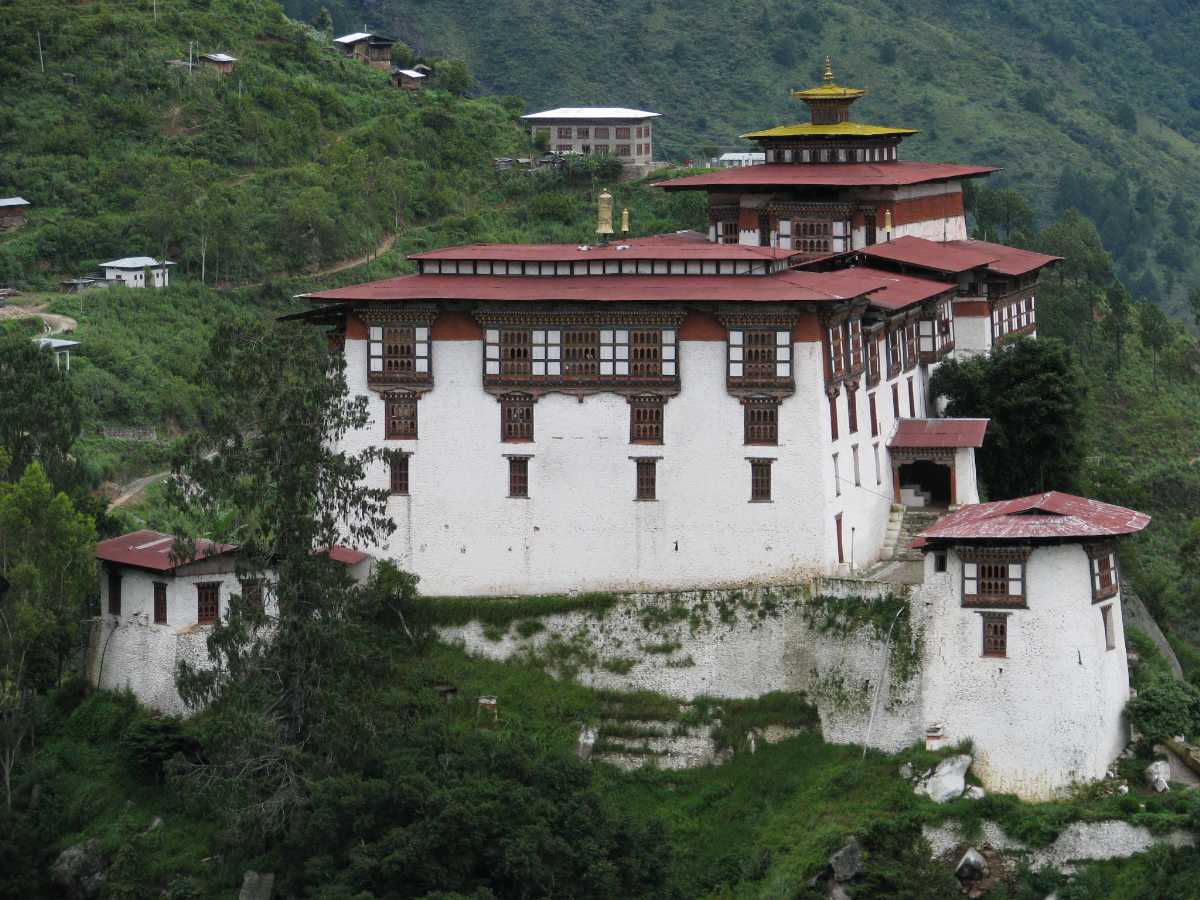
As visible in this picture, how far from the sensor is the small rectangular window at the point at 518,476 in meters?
71.4

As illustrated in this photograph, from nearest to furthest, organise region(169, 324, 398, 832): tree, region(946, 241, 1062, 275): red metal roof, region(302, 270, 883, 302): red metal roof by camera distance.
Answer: region(169, 324, 398, 832): tree < region(302, 270, 883, 302): red metal roof < region(946, 241, 1062, 275): red metal roof

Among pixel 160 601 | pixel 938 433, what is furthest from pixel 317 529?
pixel 938 433

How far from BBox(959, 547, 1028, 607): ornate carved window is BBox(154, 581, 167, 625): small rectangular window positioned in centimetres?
2162

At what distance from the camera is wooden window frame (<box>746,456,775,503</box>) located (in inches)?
2751

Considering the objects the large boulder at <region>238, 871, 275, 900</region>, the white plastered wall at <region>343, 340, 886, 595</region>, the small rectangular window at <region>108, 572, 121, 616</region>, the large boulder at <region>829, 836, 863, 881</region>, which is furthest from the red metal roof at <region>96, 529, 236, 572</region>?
the large boulder at <region>829, 836, 863, 881</region>

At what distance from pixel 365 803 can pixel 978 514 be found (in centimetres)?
1738

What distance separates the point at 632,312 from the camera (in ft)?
230

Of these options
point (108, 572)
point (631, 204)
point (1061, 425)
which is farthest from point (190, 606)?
point (631, 204)

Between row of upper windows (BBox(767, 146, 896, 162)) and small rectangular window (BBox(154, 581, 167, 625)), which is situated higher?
row of upper windows (BBox(767, 146, 896, 162))

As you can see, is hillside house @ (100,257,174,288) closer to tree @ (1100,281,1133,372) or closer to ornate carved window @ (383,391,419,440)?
tree @ (1100,281,1133,372)

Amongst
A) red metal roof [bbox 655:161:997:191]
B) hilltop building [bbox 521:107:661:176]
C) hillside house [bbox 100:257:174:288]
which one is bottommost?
hillside house [bbox 100:257:174:288]

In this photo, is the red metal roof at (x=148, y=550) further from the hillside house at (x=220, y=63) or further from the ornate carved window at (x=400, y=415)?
the hillside house at (x=220, y=63)

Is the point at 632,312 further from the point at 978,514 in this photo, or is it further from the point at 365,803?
the point at 365,803

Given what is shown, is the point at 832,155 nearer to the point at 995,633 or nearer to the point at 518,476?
the point at 518,476
